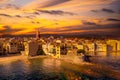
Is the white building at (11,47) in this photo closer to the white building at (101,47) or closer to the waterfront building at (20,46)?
the waterfront building at (20,46)

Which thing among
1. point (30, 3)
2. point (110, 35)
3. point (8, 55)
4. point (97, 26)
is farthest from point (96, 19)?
point (8, 55)

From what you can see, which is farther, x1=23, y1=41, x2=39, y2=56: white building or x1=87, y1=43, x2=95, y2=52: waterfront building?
x1=87, y1=43, x2=95, y2=52: waterfront building

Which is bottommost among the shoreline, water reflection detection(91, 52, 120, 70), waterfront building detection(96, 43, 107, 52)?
the shoreline

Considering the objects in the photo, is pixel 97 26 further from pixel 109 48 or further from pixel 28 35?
pixel 28 35

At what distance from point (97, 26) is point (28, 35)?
4.91 feet

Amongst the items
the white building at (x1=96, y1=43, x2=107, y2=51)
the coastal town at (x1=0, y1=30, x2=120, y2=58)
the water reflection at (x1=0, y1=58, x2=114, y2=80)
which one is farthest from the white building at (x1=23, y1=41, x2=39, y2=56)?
the white building at (x1=96, y1=43, x2=107, y2=51)

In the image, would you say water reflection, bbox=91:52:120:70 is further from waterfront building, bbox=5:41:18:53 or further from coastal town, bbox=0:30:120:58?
waterfront building, bbox=5:41:18:53

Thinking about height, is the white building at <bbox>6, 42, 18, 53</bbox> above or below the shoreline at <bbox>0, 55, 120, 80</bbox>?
above

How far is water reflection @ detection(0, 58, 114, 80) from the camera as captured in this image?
4.86m

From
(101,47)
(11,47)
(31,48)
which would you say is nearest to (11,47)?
(11,47)

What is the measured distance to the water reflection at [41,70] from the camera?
486cm

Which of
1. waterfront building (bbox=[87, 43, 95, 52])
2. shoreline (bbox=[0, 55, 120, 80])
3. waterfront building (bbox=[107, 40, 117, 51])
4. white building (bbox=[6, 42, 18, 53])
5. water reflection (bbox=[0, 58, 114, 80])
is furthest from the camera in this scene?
waterfront building (bbox=[107, 40, 117, 51])

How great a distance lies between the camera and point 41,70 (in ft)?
16.8

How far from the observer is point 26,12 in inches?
203
